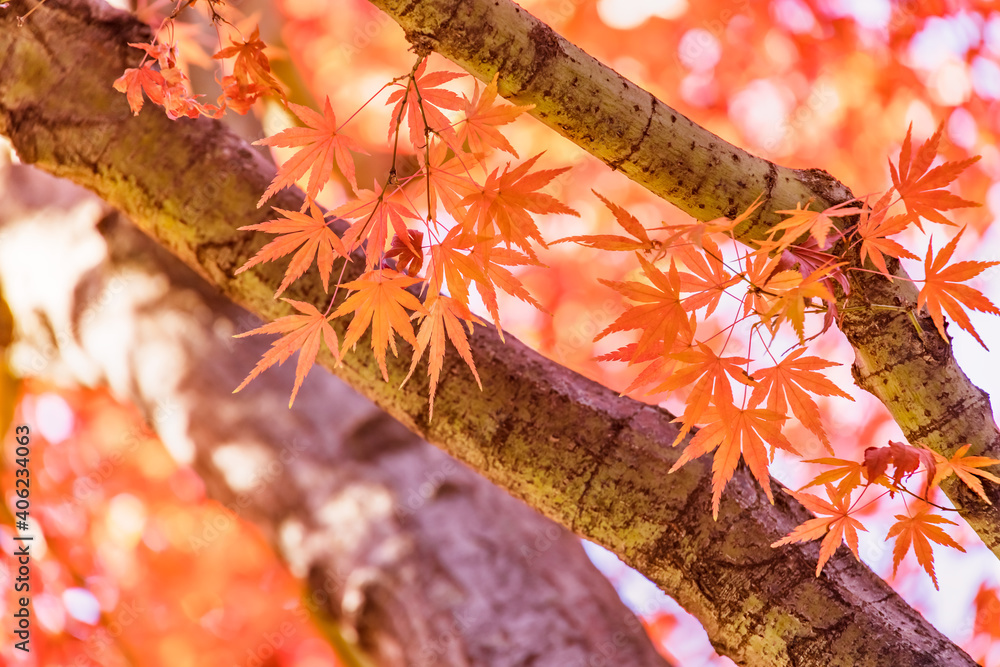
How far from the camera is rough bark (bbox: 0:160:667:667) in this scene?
1391mm

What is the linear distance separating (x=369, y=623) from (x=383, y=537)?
190 mm

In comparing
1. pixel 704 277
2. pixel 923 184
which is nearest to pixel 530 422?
pixel 704 277

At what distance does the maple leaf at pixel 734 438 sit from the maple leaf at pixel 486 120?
1.29ft

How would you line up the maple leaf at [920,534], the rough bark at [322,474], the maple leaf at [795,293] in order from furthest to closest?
1. the rough bark at [322,474]
2. the maple leaf at [920,534]
3. the maple leaf at [795,293]

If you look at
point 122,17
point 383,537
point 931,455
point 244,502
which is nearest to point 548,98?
point 931,455

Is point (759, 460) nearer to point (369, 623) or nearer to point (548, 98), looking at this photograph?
point (548, 98)

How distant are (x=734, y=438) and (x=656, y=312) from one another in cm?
19

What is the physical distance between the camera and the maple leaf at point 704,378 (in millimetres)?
688

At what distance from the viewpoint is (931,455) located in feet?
2.41

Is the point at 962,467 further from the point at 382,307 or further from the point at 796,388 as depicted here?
the point at 382,307

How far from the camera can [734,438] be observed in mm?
737

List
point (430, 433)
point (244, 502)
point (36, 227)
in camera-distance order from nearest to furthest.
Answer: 1. point (430, 433)
2. point (244, 502)
3. point (36, 227)

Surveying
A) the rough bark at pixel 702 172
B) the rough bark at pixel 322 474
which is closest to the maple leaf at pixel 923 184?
the rough bark at pixel 702 172

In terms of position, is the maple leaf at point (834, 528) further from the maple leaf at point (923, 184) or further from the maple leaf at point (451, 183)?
the maple leaf at point (451, 183)
